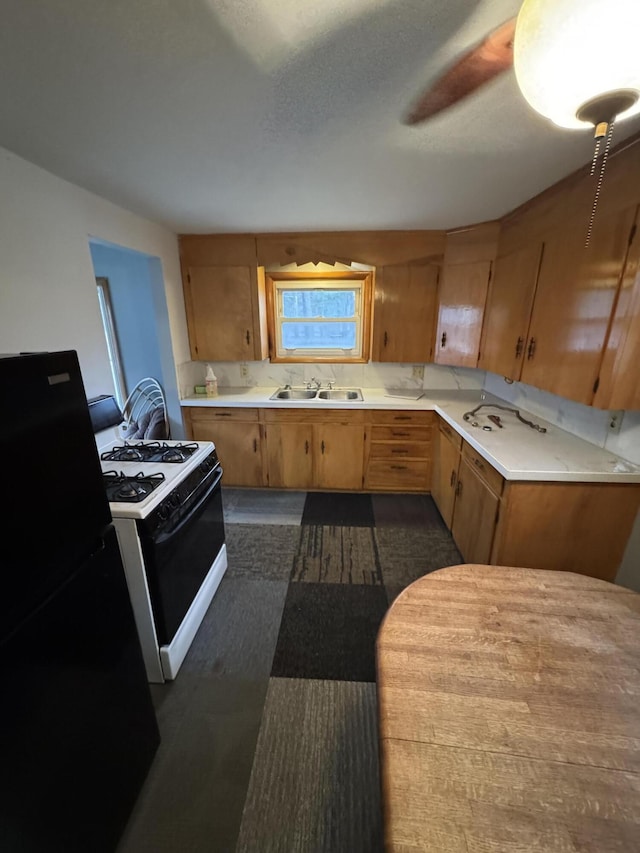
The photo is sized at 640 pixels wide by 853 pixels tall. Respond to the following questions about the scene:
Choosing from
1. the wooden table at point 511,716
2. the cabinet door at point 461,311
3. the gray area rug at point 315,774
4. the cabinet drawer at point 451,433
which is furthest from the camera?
the cabinet door at point 461,311

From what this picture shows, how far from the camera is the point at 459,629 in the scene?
862 millimetres

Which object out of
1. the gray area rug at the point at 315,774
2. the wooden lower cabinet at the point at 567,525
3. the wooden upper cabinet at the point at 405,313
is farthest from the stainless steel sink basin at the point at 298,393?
the gray area rug at the point at 315,774

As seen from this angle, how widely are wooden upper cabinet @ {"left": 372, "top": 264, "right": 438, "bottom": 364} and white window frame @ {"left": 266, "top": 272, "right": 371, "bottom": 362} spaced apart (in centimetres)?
31

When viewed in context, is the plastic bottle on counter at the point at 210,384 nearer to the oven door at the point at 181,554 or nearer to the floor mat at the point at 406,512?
the oven door at the point at 181,554

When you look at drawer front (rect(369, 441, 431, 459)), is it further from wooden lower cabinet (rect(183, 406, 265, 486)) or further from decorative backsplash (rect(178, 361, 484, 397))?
wooden lower cabinet (rect(183, 406, 265, 486))

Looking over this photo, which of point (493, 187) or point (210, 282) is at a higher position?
point (493, 187)

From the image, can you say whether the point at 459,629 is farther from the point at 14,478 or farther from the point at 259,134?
the point at 259,134

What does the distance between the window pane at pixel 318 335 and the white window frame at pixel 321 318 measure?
0.03m

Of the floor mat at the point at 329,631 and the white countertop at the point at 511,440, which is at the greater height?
the white countertop at the point at 511,440

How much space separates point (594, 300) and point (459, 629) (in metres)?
1.60

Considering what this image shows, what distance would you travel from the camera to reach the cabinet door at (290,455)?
9.94 feet

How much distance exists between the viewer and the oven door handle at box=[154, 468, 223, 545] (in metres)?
1.37

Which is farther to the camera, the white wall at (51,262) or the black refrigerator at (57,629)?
the white wall at (51,262)

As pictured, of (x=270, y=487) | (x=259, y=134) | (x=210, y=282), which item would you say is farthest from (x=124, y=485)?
(x=210, y=282)
